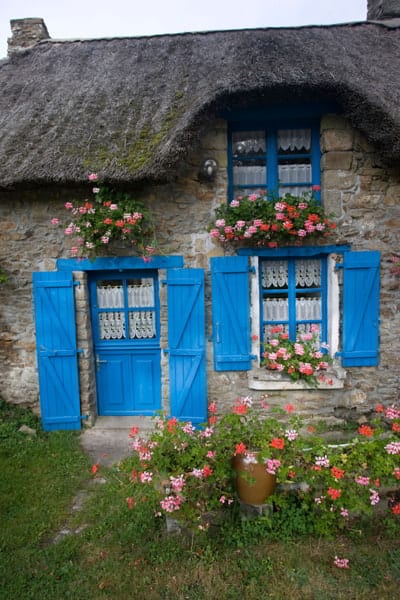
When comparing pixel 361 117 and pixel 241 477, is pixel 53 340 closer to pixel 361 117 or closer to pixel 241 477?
pixel 241 477

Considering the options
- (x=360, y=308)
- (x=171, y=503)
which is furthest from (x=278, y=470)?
(x=360, y=308)

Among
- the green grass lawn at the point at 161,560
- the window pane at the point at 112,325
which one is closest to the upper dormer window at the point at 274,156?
the window pane at the point at 112,325

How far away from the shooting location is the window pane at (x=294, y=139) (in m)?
4.47

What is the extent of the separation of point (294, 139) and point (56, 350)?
3928 millimetres

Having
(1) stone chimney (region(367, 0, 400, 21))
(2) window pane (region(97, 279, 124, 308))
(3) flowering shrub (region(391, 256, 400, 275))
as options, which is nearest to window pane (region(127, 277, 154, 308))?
(2) window pane (region(97, 279, 124, 308))

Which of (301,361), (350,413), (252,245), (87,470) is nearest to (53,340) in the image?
(87,470)

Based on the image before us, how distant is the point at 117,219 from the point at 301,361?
270 cm

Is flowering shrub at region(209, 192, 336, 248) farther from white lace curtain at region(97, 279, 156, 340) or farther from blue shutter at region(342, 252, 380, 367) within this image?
white lace curtain at region(97, 279, 156, 340)

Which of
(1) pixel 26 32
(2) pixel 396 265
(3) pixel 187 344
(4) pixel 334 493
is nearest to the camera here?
(4) pixel 334 493

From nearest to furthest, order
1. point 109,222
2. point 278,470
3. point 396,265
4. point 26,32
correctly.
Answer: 1. point 278,470
2. point 109,222
3. point 396,265
4. point 26,32

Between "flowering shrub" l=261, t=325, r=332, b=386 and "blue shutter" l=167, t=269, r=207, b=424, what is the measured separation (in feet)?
2.74

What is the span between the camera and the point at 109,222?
4000mm

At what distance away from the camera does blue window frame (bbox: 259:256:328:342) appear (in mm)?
4473

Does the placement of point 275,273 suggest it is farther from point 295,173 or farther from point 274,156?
point 274,156
